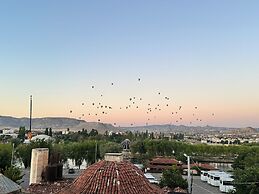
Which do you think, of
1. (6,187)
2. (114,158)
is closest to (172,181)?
(6,187)

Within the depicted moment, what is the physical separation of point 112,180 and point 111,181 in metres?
0.04

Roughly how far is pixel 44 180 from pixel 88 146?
37.6 meters

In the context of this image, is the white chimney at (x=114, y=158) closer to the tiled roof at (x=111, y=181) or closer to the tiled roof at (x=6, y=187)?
the tiled roof at (x=111, y=181)

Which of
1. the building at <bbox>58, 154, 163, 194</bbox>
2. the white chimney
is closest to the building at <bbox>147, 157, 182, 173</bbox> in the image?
the white chimney

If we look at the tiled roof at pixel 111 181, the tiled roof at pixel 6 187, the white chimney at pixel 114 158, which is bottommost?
the tiled roof at pixel 6 187

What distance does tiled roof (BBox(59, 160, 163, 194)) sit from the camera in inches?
331

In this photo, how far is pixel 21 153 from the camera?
51.9 m

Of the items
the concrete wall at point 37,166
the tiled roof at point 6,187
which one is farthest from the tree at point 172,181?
the tiled roof at point 6,187

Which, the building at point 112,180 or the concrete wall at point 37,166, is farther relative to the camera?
the concrete wall at point 37,166

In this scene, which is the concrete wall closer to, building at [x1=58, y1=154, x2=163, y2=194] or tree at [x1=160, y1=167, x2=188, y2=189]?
building at [x1=58, y1=154, x2=163, y2=194]

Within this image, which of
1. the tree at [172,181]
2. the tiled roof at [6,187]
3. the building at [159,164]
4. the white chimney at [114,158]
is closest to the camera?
the white chimney at [114,158]

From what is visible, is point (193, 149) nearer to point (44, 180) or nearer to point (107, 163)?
point (44, 180)

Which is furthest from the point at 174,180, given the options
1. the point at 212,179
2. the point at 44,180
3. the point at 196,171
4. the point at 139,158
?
the point at 139,158

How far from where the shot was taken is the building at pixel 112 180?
27.6 ft
